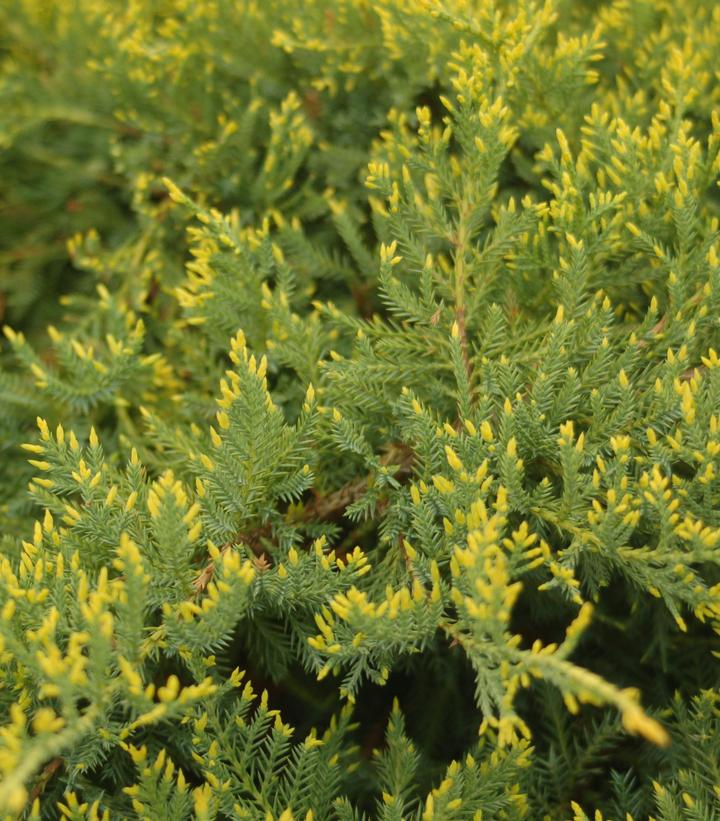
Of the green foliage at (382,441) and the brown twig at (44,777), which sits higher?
the green foliage at (382,441)

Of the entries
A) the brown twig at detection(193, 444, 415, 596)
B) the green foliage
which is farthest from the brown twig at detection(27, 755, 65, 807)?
the brown twig at detection(193, 444, 415, 596)

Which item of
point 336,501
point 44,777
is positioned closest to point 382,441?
point 336,501

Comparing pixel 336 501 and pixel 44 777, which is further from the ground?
pixel 336 501

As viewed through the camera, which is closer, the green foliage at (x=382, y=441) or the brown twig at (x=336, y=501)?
the green foliage at (x=382, y=441)

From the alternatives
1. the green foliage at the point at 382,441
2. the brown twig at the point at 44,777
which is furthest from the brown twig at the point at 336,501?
the brown twig at the point at 44,777

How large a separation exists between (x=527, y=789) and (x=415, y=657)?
0.37 meters

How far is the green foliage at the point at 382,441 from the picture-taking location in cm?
114

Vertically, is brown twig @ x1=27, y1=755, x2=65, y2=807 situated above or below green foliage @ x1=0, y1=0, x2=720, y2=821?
below

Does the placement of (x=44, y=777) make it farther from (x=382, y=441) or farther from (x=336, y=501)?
(x=382, y=441)

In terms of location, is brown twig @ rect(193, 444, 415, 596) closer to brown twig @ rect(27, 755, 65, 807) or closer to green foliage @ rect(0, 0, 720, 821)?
green foliage @ rect(0, 0, 720, 821)

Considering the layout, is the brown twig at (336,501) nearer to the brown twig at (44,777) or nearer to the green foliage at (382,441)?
the green foliage at (382,441)

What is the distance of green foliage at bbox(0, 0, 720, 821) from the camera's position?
1143 millimetres

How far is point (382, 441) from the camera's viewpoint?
1462 mm

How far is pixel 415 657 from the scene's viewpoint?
1673mm
